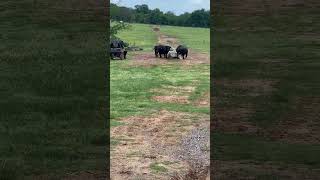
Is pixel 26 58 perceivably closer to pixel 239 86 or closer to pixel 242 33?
pixel 239 86

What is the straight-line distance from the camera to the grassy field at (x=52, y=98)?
1284 cm

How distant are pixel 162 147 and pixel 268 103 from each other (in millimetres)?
5447

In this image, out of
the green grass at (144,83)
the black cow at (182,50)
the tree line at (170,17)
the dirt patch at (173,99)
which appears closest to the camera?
the green grass at (144,83)

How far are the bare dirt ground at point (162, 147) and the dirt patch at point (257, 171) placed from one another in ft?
1.16

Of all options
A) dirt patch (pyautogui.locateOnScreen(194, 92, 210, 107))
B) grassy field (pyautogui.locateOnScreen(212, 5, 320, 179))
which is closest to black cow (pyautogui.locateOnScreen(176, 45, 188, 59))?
grassy field (pyautogui.locateOnScreen(212, 5, 320, 179))

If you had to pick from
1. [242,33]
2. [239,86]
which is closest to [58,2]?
[242,33]

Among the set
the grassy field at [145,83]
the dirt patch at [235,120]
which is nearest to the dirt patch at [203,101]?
the grassy field at [145,83]

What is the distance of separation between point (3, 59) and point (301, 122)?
17734 millimetres

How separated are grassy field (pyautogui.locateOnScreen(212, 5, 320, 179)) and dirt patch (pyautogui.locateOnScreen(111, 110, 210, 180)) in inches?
45.8

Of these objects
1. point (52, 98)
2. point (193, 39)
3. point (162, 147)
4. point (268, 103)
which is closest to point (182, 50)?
point (52, 98)

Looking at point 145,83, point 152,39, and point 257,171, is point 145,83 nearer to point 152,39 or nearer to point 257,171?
point 257,171

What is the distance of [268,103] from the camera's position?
61.2ft

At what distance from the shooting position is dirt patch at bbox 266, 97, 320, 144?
48.0 ft

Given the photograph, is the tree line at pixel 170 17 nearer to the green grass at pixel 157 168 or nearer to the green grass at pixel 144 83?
the green grass at pixel 144 83
